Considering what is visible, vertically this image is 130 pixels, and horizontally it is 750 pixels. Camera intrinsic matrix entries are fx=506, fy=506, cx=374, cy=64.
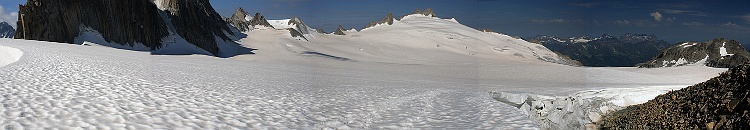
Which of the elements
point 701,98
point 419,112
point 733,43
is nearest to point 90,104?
point 419,112

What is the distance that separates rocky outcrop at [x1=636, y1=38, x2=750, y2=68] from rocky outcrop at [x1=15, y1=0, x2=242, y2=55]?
47823 mm

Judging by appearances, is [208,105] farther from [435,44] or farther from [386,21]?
[386,21]

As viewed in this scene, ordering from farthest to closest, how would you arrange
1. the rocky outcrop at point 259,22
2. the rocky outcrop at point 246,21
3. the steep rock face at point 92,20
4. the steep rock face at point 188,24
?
the rocky outcrop at point 259,22 → the rocky outcrop at point 246,21 → the steep rock face at point 188,24 → the steep rock face at point 92,20

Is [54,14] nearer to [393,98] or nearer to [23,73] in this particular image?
[23,73]

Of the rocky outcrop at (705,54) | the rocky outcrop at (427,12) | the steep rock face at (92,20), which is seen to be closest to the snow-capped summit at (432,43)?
the rocky outcrop at (427,12)

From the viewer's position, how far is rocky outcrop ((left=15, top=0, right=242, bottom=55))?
104 feet

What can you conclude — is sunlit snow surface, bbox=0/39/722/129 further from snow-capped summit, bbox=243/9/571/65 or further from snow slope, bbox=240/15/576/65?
snow-capped summit, bbox=243/9/571/65

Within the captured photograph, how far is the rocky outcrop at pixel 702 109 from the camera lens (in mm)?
5446

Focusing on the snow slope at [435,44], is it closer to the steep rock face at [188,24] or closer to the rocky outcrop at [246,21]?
the rocky outcrop at [246,21]

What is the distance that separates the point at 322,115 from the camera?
8555mm

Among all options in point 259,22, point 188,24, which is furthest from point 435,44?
point 188,24

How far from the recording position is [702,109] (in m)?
6.07

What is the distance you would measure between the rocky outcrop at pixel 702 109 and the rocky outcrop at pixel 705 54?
49.6 m

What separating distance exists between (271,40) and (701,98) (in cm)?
6693
